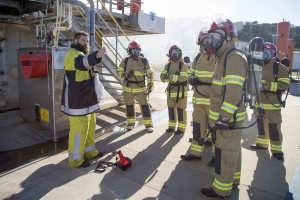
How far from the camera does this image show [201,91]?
4.42 m

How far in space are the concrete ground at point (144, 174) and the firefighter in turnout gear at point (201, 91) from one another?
0.27 metres

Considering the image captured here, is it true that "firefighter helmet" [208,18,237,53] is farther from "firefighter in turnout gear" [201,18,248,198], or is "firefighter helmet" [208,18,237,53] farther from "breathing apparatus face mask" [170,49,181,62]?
"breathing apparatus face mask" [170,49,181,62]

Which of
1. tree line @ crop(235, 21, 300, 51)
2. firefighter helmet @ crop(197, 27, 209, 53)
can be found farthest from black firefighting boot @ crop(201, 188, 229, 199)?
tree line @ crop(235, 21, 300, 51)

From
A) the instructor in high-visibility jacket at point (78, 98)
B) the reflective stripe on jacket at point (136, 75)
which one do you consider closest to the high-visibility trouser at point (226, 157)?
the instructor in high-visibility jacket at point (78, 98)

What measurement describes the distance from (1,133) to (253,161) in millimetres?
5219

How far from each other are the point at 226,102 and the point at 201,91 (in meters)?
1.59

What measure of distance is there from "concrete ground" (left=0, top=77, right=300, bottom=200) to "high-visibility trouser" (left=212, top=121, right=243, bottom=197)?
0.31 metres

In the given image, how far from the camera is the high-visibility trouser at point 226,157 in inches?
117

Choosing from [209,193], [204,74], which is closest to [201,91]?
[204,74]

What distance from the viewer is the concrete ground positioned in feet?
10.7

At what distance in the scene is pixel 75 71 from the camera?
3766mm

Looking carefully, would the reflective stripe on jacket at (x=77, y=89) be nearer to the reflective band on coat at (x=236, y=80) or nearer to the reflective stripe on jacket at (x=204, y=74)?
the reflective stripe on jacket at (x=204, y=74)

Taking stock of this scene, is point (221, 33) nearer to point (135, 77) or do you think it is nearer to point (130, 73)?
point (130, 73)

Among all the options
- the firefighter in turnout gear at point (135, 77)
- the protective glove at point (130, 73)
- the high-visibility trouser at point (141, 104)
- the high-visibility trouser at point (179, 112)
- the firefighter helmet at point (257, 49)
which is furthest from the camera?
the high-visibility trouser at point (141, 104)
